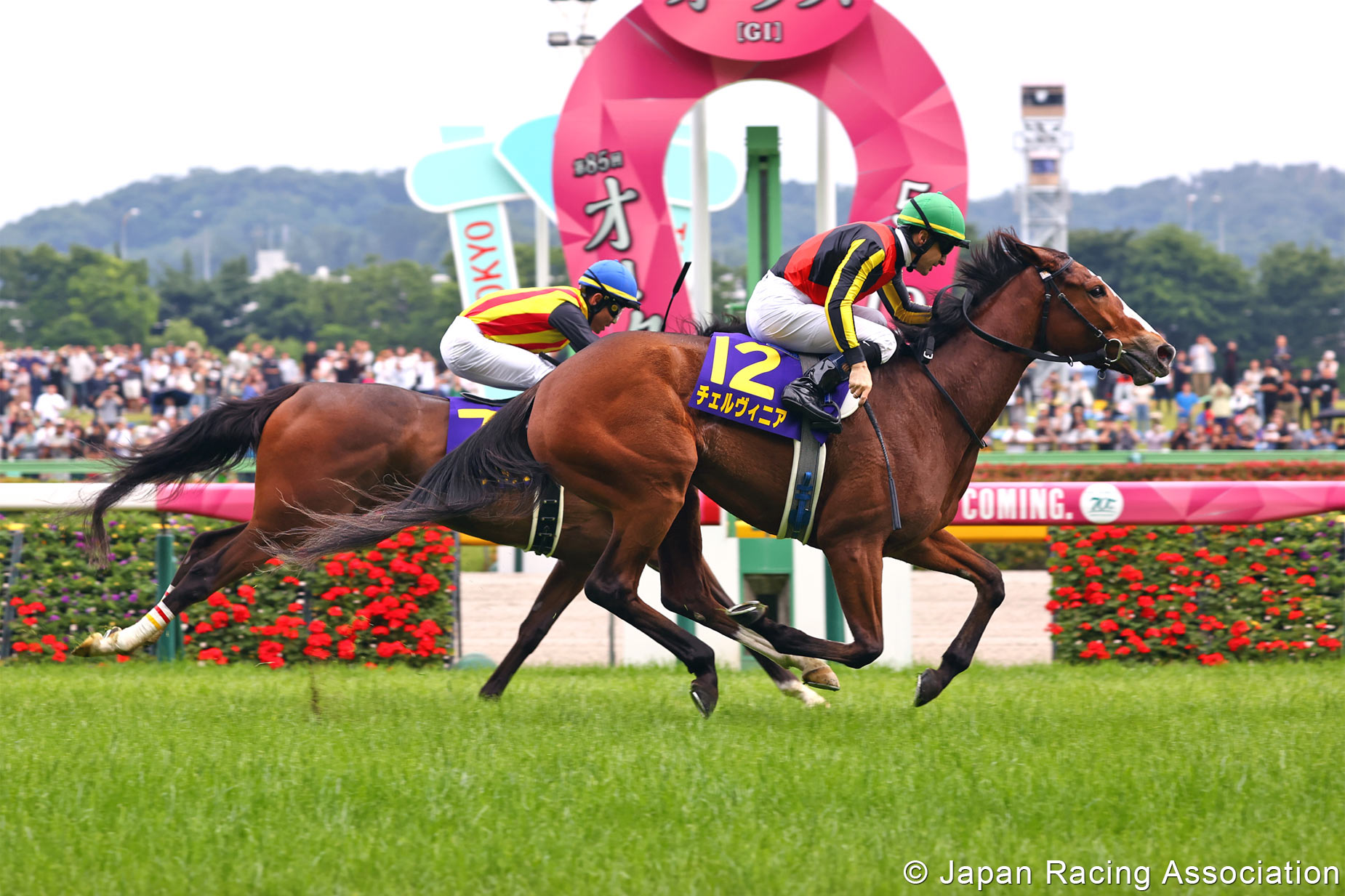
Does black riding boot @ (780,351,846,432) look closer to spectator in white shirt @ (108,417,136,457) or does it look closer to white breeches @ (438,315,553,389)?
white breeches @ (438,315,553,389)

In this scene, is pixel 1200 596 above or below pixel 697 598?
below

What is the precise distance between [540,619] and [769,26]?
374 centimetres

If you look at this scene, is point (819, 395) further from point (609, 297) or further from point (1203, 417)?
point (1203, 417)

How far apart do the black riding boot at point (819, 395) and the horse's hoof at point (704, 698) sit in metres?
1.01

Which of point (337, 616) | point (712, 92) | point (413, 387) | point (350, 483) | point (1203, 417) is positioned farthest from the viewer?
point (1203, 417)

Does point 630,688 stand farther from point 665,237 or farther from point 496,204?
point 496,204

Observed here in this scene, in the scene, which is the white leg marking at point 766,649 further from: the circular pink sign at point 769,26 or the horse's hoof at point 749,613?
the circular pink sign at point 769,26

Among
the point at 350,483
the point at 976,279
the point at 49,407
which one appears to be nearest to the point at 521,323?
the point at 350,483

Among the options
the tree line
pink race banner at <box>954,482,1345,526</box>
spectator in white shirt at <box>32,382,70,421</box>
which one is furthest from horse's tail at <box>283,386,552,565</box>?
the tree line

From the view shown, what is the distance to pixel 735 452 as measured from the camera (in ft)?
16.0

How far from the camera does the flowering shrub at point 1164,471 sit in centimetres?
1372

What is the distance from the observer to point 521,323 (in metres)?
5.66

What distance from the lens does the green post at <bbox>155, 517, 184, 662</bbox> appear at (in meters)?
6.95

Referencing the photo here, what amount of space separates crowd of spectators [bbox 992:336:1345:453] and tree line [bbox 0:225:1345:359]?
43.8 m
